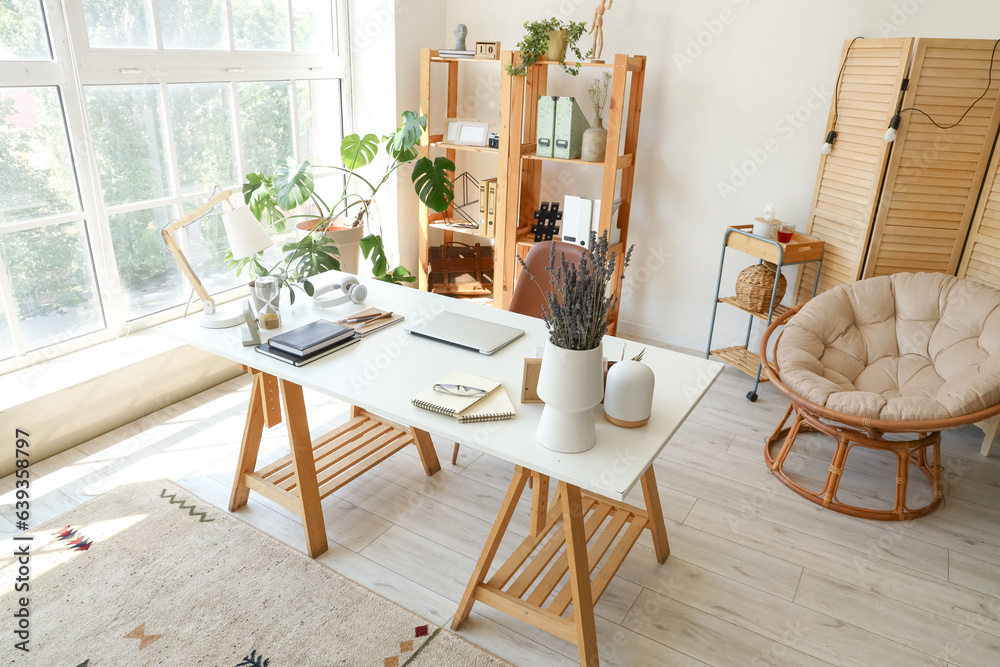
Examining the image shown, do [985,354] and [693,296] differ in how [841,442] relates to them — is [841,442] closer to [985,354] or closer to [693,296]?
[985,354]

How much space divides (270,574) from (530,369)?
120cm

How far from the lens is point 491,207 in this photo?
13.6 feet

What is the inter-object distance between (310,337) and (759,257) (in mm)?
2448

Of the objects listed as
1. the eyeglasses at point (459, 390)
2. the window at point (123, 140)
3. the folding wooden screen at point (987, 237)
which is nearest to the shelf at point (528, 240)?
the window at point (123, 140)

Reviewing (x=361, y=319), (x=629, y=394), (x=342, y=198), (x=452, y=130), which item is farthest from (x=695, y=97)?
(x=629, y=394)

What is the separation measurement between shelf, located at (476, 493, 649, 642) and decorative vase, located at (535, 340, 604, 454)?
0.47 meters

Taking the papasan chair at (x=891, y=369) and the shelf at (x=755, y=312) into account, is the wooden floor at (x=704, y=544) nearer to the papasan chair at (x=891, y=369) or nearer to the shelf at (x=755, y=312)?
the papasan chair at (x=891, y=369)

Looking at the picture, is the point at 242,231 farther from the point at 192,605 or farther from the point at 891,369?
the point at 891,369

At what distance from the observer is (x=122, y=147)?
10.3ft

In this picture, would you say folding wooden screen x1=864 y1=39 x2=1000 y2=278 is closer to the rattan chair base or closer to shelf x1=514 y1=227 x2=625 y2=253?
the rattan chair base

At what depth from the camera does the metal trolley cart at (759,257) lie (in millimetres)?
3361

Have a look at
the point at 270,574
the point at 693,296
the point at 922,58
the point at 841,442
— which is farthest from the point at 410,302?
the point at 922,58

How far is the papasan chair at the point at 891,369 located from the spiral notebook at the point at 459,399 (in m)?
1.44

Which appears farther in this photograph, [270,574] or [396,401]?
[270,574]
